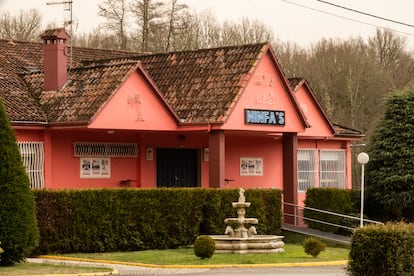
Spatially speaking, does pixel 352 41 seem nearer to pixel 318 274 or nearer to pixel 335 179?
pixel 335 179

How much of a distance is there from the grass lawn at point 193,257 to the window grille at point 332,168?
12481mm

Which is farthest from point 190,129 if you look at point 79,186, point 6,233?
point 6,233

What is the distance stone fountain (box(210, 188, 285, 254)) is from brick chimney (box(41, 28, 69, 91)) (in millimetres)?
7091

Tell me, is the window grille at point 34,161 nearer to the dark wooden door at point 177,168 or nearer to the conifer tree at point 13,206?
the dark wooden door at point 177,168

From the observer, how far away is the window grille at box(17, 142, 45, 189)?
110 ft

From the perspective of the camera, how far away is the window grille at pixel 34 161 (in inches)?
1324

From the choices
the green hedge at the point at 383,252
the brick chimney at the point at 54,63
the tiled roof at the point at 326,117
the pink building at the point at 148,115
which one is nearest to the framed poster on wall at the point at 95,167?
the pink building at the point at 148,115

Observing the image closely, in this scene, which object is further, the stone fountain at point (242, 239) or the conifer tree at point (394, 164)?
the conifer tree at point (394, 164)

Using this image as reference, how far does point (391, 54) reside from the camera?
71.0m

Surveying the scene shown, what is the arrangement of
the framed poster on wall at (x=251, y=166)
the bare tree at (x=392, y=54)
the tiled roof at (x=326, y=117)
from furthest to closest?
the bare tree at (x=392, y=54) → the tiled roof at (x=326, y=117) → the framed poster on wall at (x=251, y=166)

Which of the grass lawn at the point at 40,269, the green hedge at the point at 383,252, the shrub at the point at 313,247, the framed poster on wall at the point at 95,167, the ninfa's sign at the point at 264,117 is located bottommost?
the grass lawn at the point at 40,269

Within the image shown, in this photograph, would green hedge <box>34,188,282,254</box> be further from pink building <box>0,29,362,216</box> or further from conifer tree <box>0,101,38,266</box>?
conifer tree <box>0,101,38,266</box>

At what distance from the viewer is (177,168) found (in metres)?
38.5

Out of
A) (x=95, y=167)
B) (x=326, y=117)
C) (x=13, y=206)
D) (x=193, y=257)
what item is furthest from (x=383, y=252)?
(x=326, y=117)
